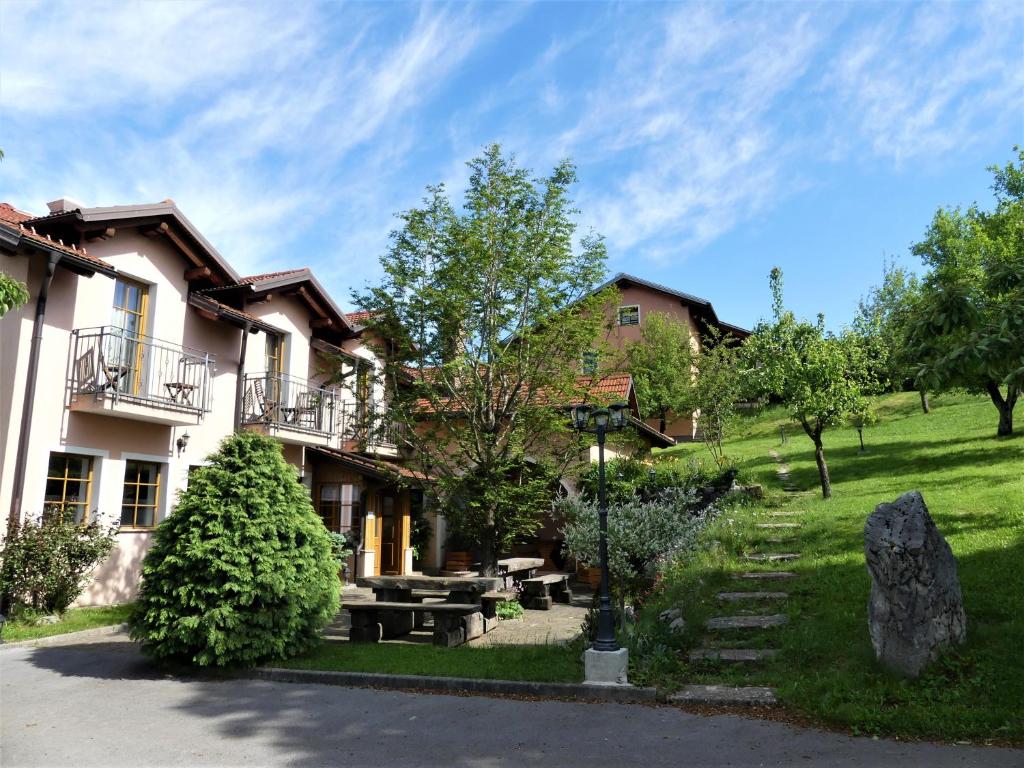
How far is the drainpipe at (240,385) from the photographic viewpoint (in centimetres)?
1603

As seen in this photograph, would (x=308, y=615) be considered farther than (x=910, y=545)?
Yes

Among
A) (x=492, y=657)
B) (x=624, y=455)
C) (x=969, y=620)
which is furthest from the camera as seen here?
(x=624, y=455)

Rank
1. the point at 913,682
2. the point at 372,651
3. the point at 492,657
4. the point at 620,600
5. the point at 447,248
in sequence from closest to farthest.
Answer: the point at 913,682
the point at 492,657
the point at 372,651
the point at 620,600
the point at 447,248

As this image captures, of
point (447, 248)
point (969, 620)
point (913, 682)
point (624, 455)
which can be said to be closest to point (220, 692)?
point (913, 682)

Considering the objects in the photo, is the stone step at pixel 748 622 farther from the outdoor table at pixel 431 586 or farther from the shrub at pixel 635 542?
the outdoor table at pixel 431 586

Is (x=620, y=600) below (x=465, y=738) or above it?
above

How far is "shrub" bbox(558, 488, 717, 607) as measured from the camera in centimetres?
1128

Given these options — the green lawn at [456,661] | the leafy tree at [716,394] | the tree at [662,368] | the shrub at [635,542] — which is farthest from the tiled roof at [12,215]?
the tree at [662,368]

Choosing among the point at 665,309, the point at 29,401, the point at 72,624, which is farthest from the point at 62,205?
the point at 665,309

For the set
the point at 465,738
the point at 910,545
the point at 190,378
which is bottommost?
the point at 465,738

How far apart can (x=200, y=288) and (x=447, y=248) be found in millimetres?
5603

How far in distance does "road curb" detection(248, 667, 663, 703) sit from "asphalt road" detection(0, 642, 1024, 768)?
205mm

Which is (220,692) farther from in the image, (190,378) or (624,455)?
(624,455)

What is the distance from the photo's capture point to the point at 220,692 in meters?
7.77
